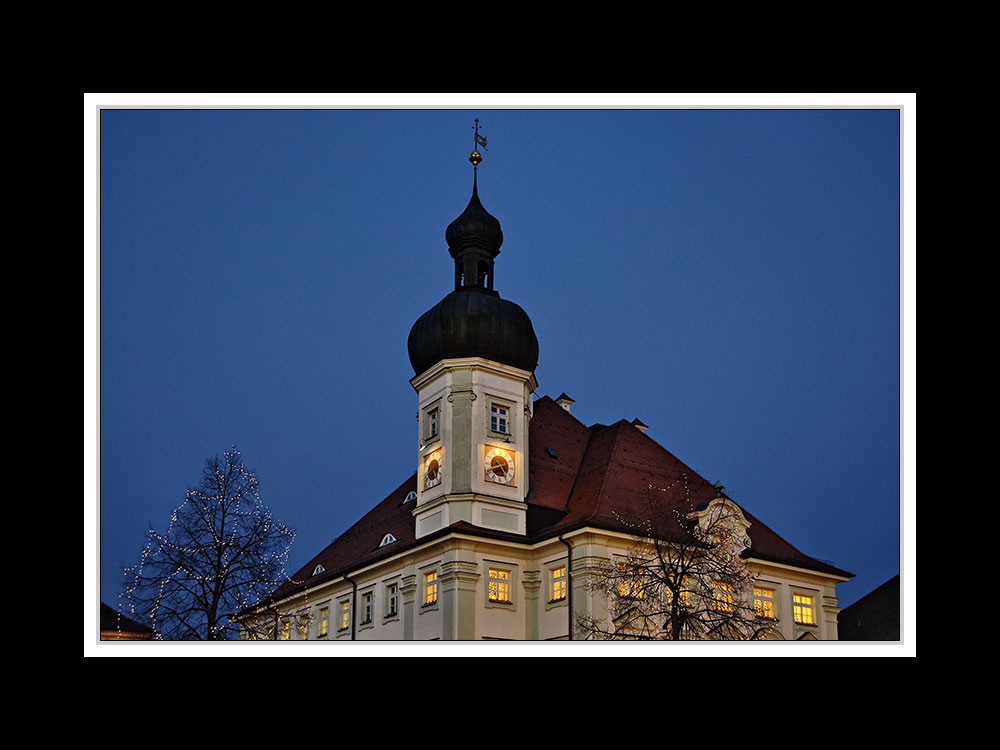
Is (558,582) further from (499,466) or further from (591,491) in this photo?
(499,466)

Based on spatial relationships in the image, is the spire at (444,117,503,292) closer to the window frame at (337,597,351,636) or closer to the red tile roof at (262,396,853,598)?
the red tile roof at (262,396,853,598)

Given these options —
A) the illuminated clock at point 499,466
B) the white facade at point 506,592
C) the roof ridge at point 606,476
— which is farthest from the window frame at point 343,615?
the roof ridge at point 606,476

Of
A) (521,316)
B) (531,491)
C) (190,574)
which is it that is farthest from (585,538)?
(190,574)

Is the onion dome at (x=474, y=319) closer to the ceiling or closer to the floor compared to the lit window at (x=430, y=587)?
closer to the ceiling

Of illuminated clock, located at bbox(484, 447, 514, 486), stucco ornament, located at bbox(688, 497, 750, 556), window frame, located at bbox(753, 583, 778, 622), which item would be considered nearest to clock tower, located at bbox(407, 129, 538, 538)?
illuminated clock, located at bbox(484, 447, 514, 486)

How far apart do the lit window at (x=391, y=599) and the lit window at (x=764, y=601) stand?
11.3m

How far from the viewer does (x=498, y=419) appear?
1542 inches

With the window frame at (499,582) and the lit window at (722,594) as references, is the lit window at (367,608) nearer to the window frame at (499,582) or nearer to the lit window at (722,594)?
the window frame at (499,582)

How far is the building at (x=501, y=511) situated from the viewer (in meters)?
36.2

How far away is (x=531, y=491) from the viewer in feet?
129

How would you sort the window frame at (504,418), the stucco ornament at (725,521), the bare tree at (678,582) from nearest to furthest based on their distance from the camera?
the bare tree at (678,582), the stucco ornament at (725,521), the window frame at (504,418)

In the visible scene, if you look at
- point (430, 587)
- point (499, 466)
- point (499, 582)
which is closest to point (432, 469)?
point (499, 466)

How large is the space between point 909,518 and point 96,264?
11.9 m

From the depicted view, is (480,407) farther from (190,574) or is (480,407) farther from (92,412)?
(92,412)
